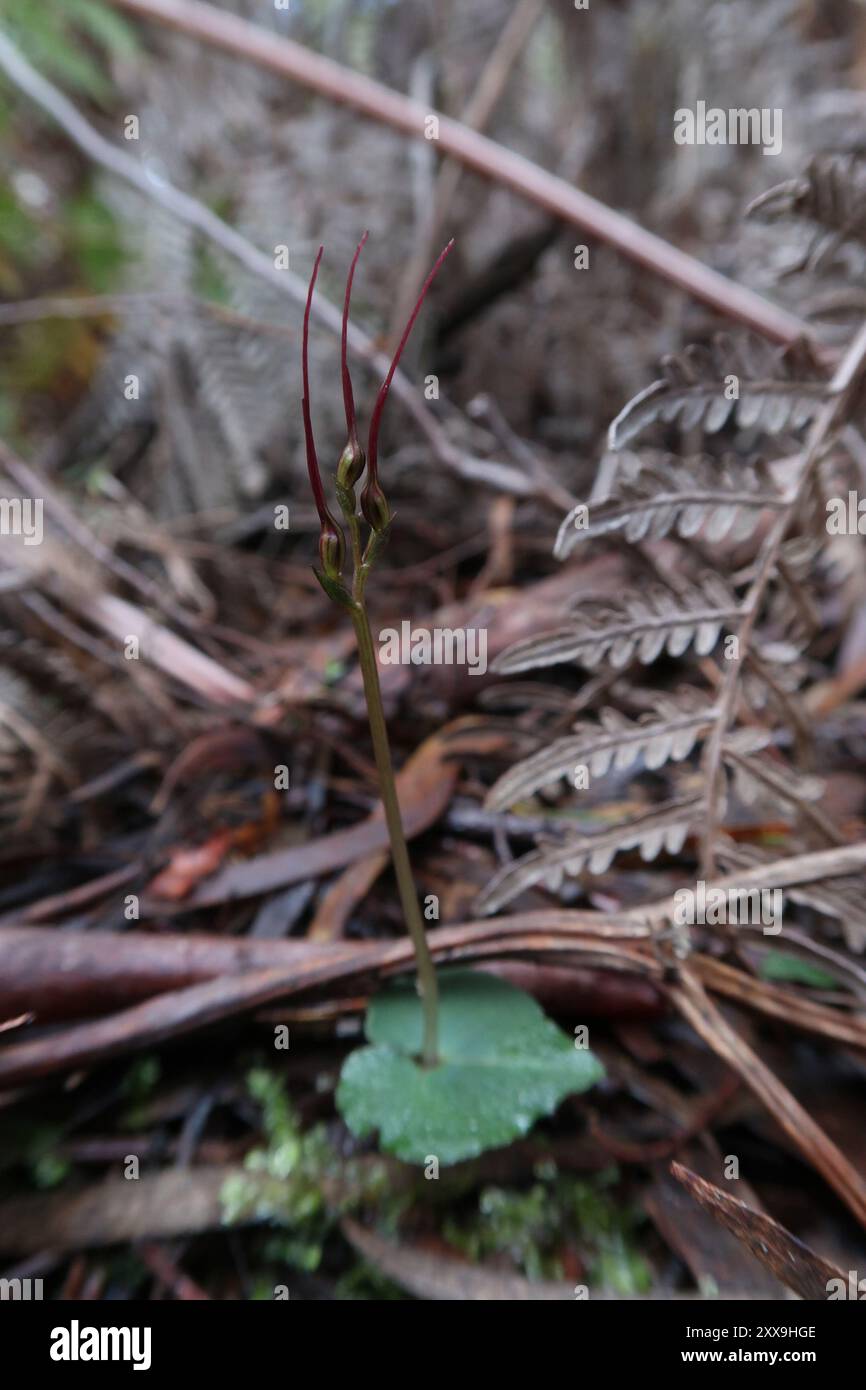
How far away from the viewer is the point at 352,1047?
0.96m

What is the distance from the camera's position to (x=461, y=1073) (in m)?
0.87

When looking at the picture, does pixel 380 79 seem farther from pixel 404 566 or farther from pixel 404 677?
pixel 404 677

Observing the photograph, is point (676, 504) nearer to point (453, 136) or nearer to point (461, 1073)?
point (461, 1073)

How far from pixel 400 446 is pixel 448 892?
178 cm

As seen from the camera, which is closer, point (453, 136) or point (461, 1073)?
point (461, 1073)

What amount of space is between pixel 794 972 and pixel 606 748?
35cm

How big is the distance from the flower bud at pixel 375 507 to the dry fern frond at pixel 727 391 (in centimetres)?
33

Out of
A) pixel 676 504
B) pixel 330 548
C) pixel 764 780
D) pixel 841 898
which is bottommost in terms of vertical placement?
pixel 841 898

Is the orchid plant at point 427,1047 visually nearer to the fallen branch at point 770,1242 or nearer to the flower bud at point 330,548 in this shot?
the flower bud at point 330,548

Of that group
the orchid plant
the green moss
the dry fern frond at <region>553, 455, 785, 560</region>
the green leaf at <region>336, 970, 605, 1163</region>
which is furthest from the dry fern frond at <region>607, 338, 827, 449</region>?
the green moss

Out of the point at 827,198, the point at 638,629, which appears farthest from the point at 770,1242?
the point at 827,198

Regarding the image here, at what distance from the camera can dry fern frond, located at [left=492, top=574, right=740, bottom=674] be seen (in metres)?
0.92

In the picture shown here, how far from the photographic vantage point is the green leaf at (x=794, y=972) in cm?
94

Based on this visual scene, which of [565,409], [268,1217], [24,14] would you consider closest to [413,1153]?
[268,1217]
